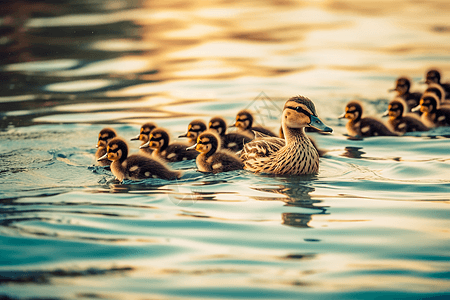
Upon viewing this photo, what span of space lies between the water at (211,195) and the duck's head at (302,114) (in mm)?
439

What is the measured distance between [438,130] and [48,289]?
16.0ft

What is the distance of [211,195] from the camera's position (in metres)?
4.45

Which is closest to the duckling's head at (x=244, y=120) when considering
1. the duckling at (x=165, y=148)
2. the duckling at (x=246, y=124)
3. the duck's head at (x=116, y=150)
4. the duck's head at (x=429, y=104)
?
the duckling at (x=246, y=124)

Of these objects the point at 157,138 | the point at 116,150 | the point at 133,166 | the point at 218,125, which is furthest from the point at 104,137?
the point at 218,125

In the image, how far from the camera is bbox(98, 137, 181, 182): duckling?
16.1 ft

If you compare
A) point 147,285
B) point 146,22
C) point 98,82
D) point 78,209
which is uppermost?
point 146,22

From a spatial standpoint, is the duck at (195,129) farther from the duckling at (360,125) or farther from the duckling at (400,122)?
the duckling at (400,122)

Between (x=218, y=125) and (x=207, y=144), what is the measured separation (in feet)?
2.40

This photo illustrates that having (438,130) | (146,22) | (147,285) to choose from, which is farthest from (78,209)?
(146,22)

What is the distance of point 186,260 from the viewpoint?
332 centimetres

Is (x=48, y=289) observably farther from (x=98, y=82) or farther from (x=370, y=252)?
(x=98, y=82)

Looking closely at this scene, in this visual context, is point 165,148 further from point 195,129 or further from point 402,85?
point 402,85

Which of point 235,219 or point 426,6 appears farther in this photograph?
point 426,6

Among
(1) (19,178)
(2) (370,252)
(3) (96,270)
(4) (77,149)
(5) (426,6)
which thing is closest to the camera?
(3) (96,270)
